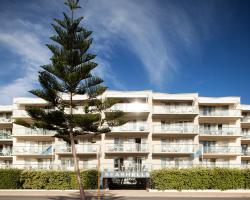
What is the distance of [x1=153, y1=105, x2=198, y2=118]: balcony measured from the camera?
4012 centimetres

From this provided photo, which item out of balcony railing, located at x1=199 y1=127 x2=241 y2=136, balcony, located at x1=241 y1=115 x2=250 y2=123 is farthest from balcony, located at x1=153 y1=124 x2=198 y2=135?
balcony, located at x1=241 y1=115 x2=250 y2=123

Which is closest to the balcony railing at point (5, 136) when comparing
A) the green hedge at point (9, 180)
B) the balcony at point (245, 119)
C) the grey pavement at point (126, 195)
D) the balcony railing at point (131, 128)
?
the green hedge at point (9, 180)

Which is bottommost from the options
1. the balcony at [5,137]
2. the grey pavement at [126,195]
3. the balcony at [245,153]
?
the grey pavement at [126,195]

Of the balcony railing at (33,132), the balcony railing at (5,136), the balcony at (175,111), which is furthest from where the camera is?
the balcony railing at (5,136)

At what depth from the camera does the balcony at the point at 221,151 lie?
136 feet

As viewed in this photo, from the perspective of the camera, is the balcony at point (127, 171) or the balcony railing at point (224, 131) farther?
the balcony railing at point (224, 131)

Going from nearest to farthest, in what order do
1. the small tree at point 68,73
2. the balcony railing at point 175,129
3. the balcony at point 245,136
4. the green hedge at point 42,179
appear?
the small tree at point 68,73 < the green hedge at point 42,179 < the balcony railing at point 175,129 < the balcony at point 245,136

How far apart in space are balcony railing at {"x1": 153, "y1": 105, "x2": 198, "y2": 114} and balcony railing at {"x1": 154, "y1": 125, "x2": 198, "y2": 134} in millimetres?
1602

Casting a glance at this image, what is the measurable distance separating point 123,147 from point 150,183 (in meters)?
5.78

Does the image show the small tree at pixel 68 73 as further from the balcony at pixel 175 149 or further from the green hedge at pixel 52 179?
the balcony at pixel 175 149

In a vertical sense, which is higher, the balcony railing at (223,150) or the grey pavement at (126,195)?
the balcony railing at (223,150)

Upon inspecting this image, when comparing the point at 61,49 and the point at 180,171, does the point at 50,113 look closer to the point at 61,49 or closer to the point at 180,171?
the point at 61,49

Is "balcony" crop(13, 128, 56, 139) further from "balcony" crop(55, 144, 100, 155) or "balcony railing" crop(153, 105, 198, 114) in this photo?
"balcony railing" crop(153, 105, 198, 114)

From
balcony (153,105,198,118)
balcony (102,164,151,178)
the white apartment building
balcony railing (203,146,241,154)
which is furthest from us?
balcony railing (203,146,241,154)
